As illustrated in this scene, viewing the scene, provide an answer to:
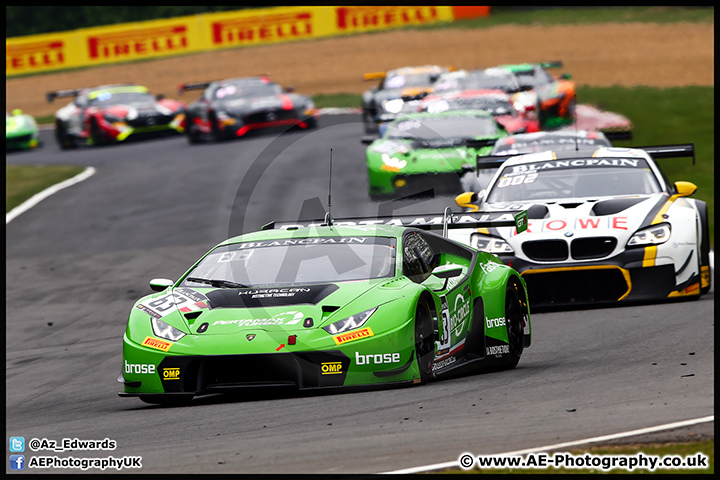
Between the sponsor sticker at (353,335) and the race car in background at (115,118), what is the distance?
2334cm

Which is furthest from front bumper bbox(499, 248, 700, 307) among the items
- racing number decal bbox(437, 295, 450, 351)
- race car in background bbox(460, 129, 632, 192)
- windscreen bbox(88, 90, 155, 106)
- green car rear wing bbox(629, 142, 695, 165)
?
windscreen bbox(88, 90, 155, 106)

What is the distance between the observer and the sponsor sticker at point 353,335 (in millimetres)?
7590

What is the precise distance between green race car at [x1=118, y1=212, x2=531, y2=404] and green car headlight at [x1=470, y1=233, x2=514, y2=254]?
7.49 feet

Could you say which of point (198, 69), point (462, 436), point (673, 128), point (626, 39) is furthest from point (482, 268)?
point (198, 69)

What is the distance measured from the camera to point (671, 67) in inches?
1476

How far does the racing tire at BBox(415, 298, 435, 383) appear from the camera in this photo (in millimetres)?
7785

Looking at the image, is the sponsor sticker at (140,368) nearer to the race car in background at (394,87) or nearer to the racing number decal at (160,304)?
the racing number decal at (160,304)

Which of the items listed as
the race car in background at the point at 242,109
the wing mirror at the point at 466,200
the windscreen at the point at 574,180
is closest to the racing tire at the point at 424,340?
the wing mirror at the point at 466,200

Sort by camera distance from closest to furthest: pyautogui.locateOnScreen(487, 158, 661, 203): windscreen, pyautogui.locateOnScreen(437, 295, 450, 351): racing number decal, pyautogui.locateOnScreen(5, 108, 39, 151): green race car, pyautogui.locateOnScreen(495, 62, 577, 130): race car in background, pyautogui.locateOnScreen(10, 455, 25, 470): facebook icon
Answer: pyautogui.locateOnScreen(10, 455, 25, 470): facebook icon, pyautogui.locateOnScreen(437, 295, 450, 351): racing number decal, pyautogui.locateOnScreen(487, 158, 661, 203): windscreen, pyautogui.locateOnScreen(495, 62, 577, 130): race car in background, pyautogui.locateOnScreen(5, 108, 39, 151): green race car

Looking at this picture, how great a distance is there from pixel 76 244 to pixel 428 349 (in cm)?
1112

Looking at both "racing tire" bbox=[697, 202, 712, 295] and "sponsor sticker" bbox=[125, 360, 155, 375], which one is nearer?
"sponsor sticker" bbox=[125, 360, 155, 375]

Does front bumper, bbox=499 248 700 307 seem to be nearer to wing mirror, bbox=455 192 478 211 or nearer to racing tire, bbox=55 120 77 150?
wing mirror, bbox=455 192 478 211

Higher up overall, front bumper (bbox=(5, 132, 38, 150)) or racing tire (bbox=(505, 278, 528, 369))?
racing tire (bbox=(505, 278, 528, 369))

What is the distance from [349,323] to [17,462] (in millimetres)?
2282
